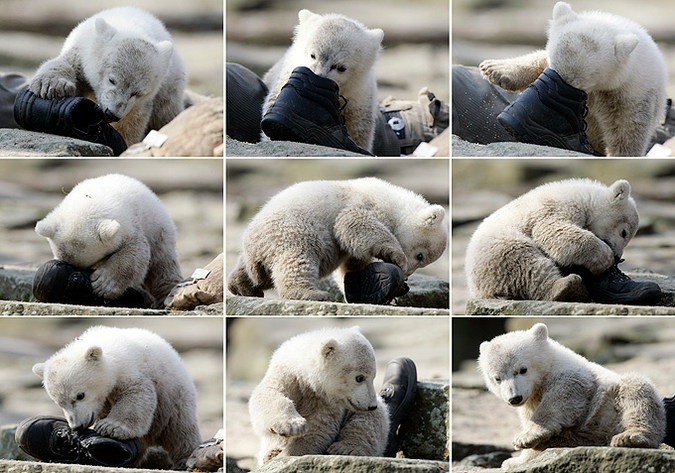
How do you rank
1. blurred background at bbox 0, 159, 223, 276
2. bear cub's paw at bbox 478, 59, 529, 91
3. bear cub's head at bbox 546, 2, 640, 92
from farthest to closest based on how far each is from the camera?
blurred background at bbox 0, 159, 223, 276, bear cub's paw at bbox 478, 59, 529, 91, bear cub's head at bbox 546, 2, 640, 92

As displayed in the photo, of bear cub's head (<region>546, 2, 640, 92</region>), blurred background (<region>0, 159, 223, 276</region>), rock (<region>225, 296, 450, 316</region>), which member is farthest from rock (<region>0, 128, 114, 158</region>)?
bear cub's head (<region>546, 2, 640, 92</region>)

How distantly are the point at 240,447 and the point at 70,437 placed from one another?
1605mm

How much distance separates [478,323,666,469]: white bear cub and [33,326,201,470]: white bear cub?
74.2 inches

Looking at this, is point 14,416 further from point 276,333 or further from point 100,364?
point 100,364

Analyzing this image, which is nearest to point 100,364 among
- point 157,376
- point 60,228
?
point 157,376

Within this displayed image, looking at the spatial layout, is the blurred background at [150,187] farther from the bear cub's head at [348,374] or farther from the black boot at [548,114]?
the bear cub's head at [348,374]

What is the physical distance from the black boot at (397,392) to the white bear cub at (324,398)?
0.40 m

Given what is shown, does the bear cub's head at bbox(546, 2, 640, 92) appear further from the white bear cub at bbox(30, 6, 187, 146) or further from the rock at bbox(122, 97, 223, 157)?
the white bear cub at bbox(30, 6, 187, 146)

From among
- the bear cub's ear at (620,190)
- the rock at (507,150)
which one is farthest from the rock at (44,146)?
the bear cub's ear at (620,190)

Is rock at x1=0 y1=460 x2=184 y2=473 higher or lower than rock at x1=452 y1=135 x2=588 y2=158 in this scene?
lower

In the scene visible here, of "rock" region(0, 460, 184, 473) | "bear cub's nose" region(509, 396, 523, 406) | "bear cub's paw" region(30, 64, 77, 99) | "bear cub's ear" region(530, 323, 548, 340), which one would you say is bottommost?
"rock" region(0, 460, 184, 473)

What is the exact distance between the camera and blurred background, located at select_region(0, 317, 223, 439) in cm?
966

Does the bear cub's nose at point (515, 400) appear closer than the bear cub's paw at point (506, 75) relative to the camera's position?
Yes

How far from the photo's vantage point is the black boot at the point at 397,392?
22.1 ft
